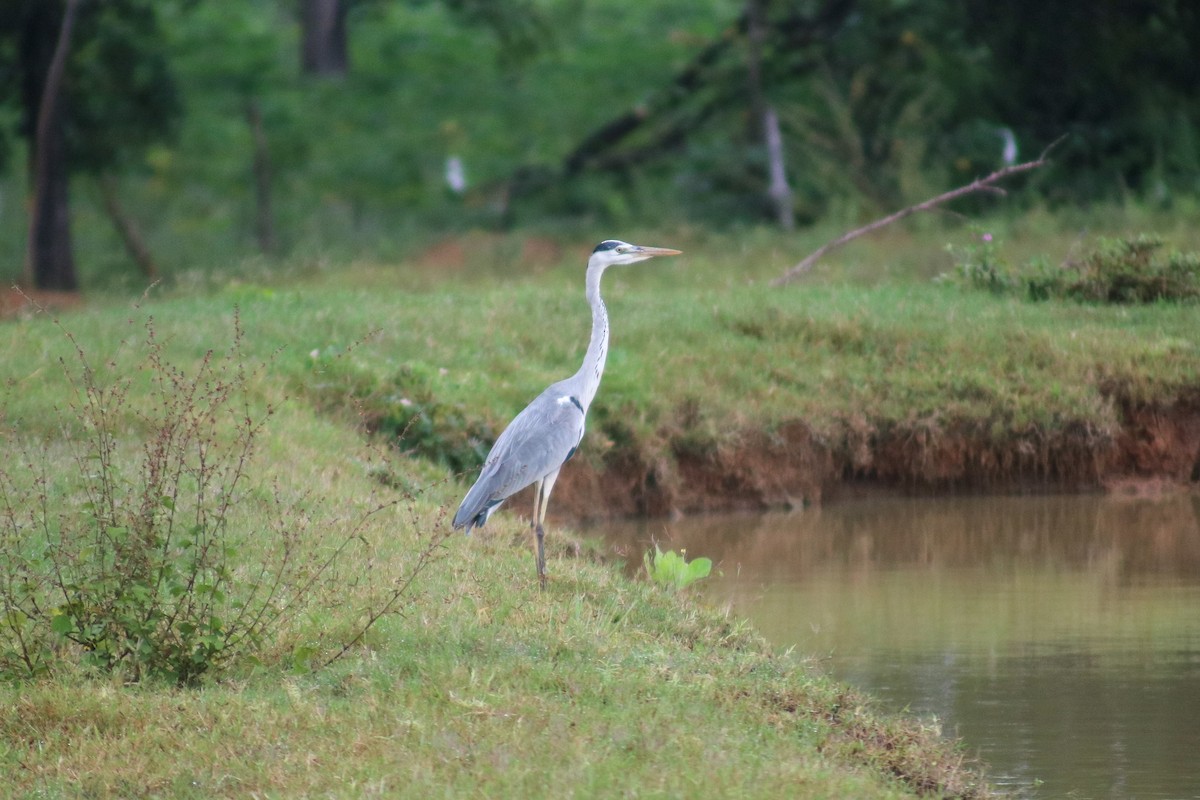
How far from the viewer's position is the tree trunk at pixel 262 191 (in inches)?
949

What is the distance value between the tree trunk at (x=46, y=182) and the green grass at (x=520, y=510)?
13.7 ft

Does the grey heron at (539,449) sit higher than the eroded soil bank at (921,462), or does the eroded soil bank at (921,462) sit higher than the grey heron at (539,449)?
the grey heron at (539,449)

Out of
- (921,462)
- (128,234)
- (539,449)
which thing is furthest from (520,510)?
(128,234)

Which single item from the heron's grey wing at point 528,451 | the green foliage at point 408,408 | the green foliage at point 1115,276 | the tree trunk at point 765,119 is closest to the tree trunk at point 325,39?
the tree trunk at point 765,119

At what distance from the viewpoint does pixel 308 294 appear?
14.5m

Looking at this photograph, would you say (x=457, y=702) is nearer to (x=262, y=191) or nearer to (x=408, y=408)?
(x=408, y=408)

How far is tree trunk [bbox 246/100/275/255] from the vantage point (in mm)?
24109

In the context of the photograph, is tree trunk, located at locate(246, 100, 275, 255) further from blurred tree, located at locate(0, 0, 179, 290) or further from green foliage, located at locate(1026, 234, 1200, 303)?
green foliage, located at locate(1026, 234, 1200, 303)

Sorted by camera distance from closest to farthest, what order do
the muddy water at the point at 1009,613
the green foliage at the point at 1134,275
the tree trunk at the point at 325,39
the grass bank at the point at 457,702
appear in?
the grass bank at the point at 457,702
the muddy water at the point at 1009,613
the green foliage at the point at 1134,275
the tree trunk at the point at 325,39

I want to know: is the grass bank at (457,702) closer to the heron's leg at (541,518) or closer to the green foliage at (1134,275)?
the heron's leg at (541,518)

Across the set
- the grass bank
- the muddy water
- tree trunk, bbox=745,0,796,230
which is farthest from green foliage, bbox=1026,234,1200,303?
tree trunk, bbox=745,0,796,230

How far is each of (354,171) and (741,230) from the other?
24.6ft

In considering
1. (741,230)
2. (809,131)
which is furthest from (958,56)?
(741,230)

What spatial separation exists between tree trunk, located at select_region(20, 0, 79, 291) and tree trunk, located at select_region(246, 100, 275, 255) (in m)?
3.38
